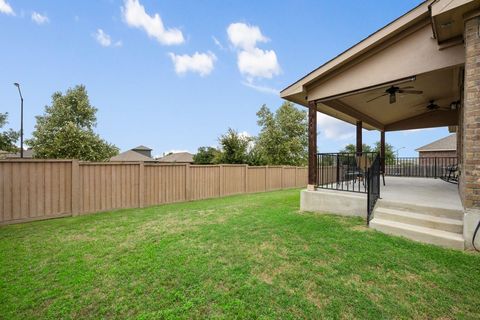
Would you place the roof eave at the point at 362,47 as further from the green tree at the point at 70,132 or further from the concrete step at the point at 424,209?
the green tree at the point at 70,132

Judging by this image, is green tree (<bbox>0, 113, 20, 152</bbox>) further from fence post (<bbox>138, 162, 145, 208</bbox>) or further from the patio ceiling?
the patio ceiling

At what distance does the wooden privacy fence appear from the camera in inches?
202

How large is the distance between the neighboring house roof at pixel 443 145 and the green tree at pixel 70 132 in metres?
31.7

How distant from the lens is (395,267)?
2.65m

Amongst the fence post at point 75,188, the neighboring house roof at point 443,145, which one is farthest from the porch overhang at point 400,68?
the neighboring house roof at point 443,145

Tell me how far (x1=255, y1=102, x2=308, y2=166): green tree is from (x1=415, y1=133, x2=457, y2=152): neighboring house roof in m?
12.2

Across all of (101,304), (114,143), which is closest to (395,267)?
(101,304)

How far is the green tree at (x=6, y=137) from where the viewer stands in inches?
656

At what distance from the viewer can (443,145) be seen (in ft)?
70.7

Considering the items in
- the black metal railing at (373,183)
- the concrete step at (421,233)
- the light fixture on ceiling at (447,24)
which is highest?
the light fixture on ceiling at (447,24)

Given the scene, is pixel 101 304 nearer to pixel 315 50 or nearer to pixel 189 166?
pixel 189 166

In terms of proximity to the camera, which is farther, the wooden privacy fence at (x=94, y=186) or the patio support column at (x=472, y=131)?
the wooden privacy fence at (x=94, y=186)

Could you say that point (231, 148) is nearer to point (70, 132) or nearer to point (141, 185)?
point (141, 185)

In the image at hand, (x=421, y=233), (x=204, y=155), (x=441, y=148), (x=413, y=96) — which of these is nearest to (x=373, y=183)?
(x=421, y=233)
